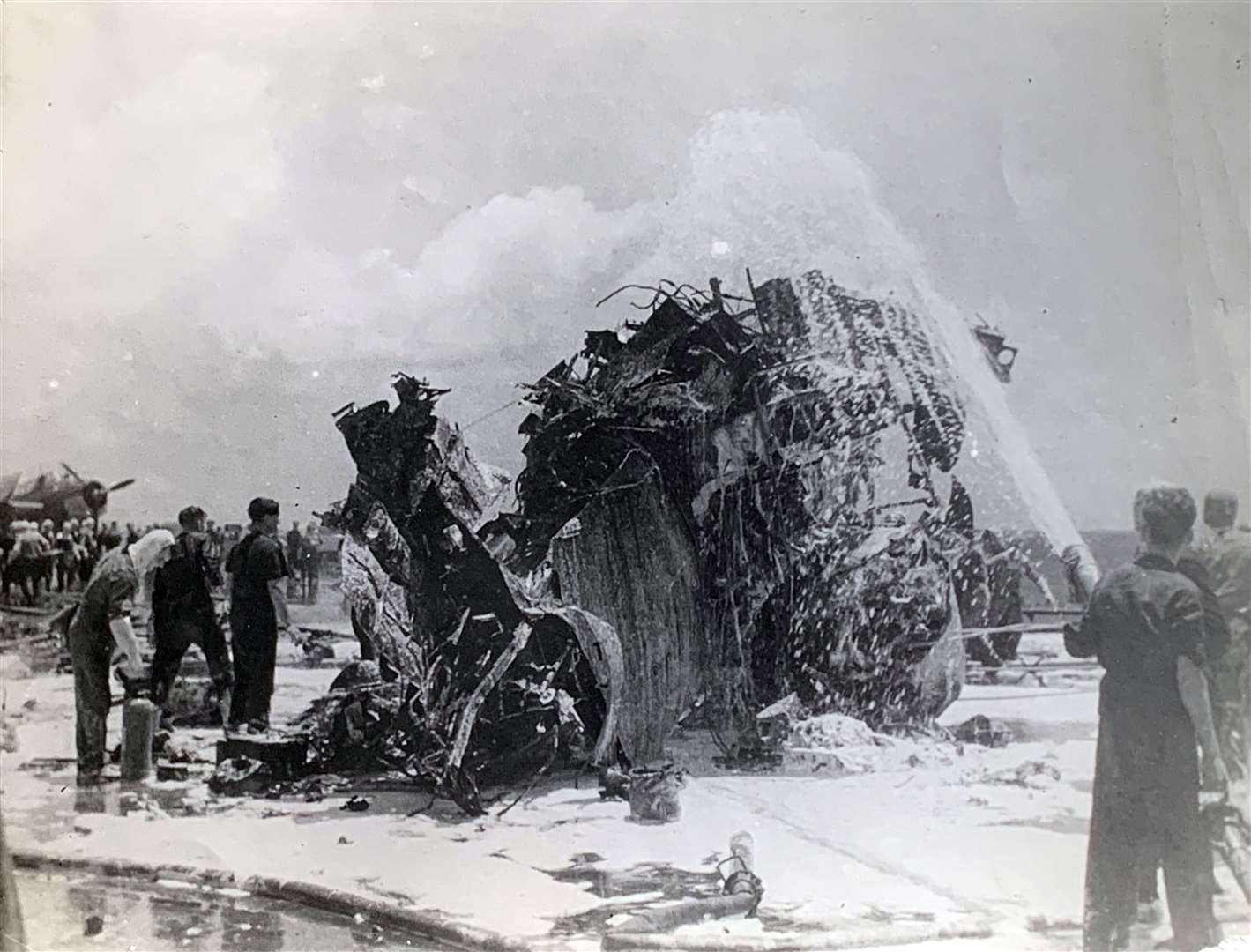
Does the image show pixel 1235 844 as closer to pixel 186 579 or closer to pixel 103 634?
pixel 186 579

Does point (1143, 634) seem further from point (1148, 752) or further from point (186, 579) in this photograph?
point (186, 579)

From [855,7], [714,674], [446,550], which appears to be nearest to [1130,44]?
[855,7]

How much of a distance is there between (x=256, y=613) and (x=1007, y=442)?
2.29m

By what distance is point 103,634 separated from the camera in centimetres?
305

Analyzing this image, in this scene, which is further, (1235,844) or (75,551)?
(1235,844)

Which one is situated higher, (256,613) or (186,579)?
(186,579)

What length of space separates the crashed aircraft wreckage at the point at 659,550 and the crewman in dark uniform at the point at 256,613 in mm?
176

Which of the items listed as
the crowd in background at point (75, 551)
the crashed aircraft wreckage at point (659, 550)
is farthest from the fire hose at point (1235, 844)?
the crowd in background at point (75, 551)

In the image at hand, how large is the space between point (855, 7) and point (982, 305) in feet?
3.15

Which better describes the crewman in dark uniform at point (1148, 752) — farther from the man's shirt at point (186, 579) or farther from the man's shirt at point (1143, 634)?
the man's shirt at point (186, 579)

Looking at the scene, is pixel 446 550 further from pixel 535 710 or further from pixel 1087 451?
pixel 1087 451

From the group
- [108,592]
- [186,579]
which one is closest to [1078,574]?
[186,579]

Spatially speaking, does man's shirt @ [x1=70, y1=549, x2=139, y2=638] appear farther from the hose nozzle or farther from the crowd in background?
the hose nozzle

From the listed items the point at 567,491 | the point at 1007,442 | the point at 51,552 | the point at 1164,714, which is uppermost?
the point at 1007,442
